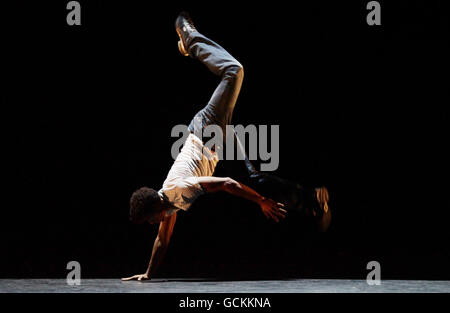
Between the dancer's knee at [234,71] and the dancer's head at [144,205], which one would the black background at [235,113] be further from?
the dancer's head at [144,205]

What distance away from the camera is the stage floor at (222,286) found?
2.90 meters

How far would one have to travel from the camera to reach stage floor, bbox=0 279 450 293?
2.90 meters

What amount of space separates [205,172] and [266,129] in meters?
1.01

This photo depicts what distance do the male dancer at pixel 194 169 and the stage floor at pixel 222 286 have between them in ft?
1.24

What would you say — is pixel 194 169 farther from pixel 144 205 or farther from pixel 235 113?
pixel 235 113

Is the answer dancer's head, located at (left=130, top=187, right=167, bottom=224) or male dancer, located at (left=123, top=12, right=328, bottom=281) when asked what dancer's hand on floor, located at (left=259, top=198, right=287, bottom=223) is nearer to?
male dancer, located at (left=123, top=12, right=328, bottom=281)

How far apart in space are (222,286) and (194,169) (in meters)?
0.83

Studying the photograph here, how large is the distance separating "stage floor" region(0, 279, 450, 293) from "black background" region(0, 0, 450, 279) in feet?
3.03

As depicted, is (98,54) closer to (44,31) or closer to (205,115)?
(44,31)

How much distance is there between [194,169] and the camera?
3.64 metres

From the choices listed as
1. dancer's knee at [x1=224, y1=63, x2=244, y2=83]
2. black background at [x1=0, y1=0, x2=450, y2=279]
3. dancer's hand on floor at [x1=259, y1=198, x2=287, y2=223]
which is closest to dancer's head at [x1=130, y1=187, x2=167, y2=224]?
dancer's hand on floor at [x1=259, y1=198, x2=287, y2=223]

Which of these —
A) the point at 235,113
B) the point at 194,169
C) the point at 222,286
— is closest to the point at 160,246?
the point at 194,169
